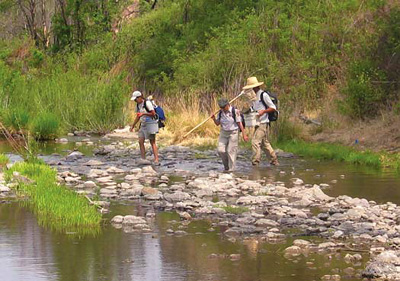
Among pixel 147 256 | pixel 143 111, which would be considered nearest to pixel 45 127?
pixel 143 111

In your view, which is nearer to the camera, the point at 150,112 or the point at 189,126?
the point at 150,112

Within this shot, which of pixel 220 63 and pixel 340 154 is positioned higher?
pixel 220 63

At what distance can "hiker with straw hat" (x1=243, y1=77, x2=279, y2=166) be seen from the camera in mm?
20688

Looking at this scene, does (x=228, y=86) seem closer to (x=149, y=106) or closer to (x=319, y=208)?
(x=149, y=106)

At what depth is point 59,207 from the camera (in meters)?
13.7

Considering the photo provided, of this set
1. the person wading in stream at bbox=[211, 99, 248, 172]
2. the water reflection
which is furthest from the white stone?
the water reflection

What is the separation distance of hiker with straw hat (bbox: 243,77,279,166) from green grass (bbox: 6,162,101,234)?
5.79 metres

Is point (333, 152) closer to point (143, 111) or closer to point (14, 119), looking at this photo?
point (143, 111)

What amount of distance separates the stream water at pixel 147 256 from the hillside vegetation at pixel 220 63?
13831 millimetres

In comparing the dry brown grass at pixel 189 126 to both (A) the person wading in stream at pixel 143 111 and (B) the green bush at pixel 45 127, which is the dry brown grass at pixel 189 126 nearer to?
(B) the green bush at pixel 45 127

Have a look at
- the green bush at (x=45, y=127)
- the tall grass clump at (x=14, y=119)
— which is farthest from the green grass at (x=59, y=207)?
the green bush at (x=45, y=127)

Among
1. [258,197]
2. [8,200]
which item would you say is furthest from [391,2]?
[8,200]

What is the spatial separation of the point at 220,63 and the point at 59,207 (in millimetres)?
21127

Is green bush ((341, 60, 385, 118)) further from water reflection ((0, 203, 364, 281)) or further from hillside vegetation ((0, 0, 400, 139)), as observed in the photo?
water reflection ((0, 203, 364, 281))
